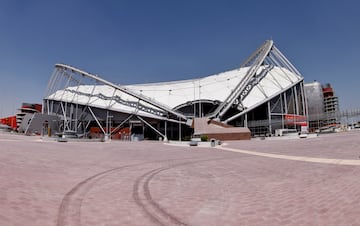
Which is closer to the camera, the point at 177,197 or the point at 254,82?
the point at 177,197

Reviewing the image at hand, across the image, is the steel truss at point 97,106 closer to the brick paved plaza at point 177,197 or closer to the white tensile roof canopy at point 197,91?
the white tensile roof canopy at point 197,91

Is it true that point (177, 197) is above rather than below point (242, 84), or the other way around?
below

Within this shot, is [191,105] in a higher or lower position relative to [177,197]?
higher

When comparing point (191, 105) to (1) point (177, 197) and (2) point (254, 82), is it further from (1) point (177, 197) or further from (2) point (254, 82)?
(1) point (177, 197)

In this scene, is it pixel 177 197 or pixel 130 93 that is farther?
pixel 130 93

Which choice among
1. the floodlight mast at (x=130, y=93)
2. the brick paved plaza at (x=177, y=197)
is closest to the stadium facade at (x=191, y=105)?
the floodlight mast at (x=130, y=93)

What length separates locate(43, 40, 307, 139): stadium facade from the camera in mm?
46938

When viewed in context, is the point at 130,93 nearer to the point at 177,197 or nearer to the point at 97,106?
the point at 97,106

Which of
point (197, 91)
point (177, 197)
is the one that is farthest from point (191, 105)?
point (177, 197)

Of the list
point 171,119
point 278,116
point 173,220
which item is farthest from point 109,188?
point 278,116

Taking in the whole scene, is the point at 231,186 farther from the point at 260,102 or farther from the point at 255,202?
the point at 260,102

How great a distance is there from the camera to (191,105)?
51625 millimetres

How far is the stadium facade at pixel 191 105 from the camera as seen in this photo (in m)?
46.9

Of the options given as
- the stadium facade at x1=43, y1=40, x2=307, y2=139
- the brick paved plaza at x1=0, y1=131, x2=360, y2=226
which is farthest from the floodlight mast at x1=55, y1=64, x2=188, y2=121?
the brick paved plaza at x1=0, y1=131, x2=360, y2=226
